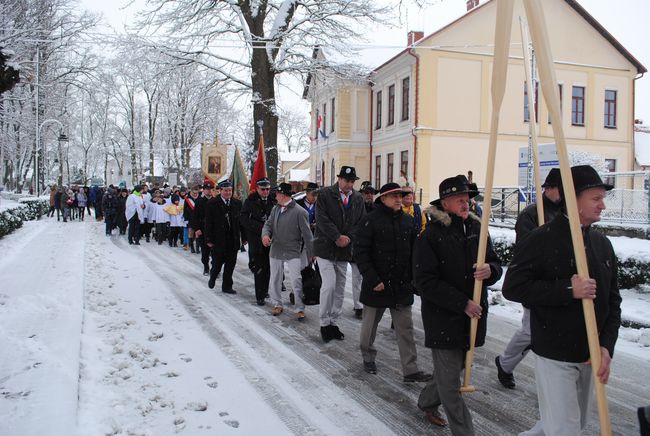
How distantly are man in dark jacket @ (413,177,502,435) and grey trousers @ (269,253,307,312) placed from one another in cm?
430

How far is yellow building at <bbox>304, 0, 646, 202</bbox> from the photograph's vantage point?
28125 millimetres

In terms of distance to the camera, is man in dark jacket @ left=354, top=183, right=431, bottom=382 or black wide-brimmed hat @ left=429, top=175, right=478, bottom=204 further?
man in dark jacket @ left=354, top=183, right=431, bottom=382

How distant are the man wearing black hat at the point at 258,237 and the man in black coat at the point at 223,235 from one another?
0.90 m

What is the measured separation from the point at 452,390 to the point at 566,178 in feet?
6.00

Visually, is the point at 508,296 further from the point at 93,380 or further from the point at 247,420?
the point at 93,380

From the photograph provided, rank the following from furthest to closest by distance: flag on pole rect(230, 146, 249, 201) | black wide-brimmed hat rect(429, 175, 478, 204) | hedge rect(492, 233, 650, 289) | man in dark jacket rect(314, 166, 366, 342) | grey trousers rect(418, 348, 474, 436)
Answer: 1. flag on pole rect(230, 146, 249, 201)
2. hedge rect(492, 233, 650, 289)
3. man in dark jacket rect(314, 166, 366, 342)
4. black wide-brimmed hat rect(429, 175, 478, 204)
5. grey trousers rect(418, 348, 474, 436)

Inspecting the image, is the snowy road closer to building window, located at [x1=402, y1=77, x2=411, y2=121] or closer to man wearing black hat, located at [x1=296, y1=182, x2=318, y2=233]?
man wearing black hat, located at [x1=296, y1=182, x2=318, y2=233]

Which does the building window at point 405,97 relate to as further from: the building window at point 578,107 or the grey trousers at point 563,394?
the grey trousers at point 563,394

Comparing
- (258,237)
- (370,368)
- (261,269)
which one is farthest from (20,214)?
(370,368)

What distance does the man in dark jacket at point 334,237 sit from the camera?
23.0ft

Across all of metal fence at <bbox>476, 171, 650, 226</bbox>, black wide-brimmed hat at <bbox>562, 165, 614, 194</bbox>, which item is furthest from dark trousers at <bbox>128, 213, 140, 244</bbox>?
black wide-brimmed hat at <bbox>562, 165, 614, 194</bbox>

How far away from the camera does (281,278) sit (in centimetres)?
860

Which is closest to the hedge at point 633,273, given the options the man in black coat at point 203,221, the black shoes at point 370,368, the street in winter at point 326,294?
the street in winter at point 326,294

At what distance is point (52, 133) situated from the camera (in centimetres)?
4903
